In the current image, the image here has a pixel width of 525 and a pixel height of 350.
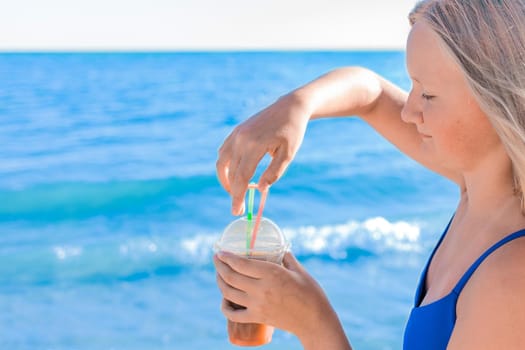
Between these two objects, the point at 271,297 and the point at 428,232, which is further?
the point at 428,232

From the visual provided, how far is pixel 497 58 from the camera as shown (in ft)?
4.35

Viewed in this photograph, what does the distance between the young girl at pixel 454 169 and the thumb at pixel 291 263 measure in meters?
0.03

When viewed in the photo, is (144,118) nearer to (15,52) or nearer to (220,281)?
(220,281)

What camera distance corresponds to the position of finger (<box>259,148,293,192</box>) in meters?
1.46

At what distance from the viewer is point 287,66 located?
33.0m

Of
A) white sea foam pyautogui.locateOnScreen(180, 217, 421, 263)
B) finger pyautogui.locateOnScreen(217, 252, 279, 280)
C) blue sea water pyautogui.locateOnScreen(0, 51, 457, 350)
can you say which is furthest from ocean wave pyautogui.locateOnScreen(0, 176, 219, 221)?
finger pyautogui.locateOnScreen(217, 252, 279, 280)

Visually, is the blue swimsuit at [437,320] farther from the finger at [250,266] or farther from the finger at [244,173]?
the finger at [244,173]

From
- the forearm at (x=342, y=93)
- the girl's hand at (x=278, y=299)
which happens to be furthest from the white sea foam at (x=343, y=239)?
the girl's hand at (x=278, y=299)

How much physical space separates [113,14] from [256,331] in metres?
32.1

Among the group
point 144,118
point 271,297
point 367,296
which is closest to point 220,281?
point 271,297

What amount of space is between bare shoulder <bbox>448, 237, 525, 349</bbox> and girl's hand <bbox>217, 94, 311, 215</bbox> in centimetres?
42

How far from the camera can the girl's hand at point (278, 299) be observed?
154cm

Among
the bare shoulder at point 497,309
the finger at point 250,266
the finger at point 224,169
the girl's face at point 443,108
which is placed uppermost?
the girl's face at point 443,108

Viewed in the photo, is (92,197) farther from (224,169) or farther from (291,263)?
(224,169)
